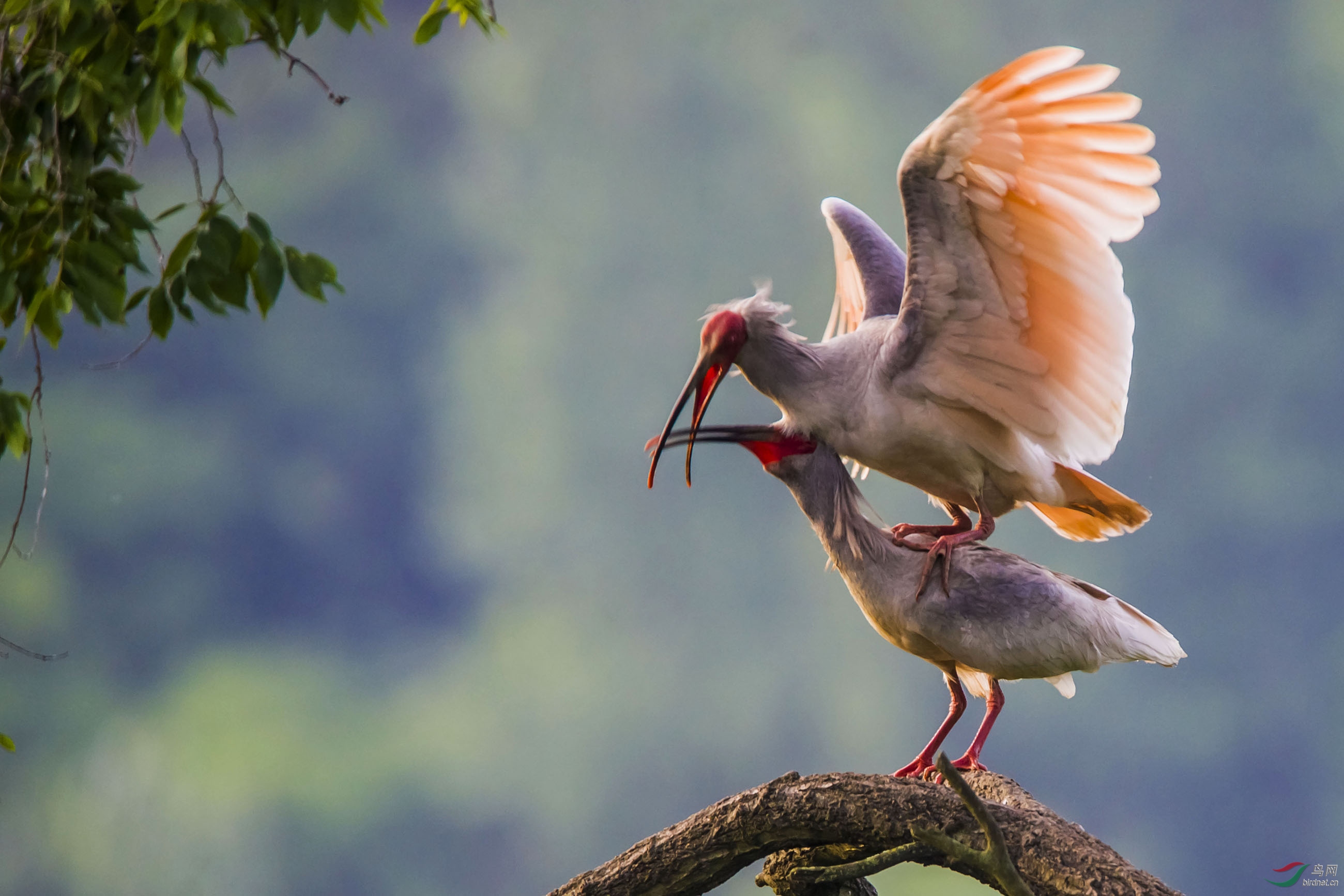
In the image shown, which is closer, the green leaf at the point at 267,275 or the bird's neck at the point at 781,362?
the green leaf at the point at 267,275

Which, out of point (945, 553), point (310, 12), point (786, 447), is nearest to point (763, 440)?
point (786, 447)

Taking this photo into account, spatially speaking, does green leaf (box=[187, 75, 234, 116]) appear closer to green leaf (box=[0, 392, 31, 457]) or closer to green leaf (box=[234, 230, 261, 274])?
green leaf (box=[234, 230, 261, 274])

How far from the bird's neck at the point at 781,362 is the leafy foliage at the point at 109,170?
750mm

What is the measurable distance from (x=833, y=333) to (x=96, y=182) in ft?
5.60

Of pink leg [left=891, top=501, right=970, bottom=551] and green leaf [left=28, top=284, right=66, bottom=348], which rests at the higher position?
green leaf [left=28, top=284, right=66, bottom=348]

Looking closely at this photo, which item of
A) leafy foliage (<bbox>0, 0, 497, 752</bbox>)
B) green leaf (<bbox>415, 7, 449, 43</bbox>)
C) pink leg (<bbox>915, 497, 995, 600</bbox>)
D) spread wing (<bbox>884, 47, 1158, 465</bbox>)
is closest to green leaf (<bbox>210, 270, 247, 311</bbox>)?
leafy foliage (<bbox>0, 0, 497, 752</bbox>)

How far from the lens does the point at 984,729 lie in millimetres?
2248

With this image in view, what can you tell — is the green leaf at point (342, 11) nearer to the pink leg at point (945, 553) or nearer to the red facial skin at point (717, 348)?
the red facial skin at point (717, 348)

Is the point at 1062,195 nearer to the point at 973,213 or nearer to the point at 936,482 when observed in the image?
the point at 973,213

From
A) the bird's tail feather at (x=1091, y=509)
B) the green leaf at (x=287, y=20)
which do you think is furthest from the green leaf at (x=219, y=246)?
the bird's tail feather at (x=1091, y=509)

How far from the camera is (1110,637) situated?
2.04 meters

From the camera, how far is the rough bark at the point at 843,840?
5.86 feet

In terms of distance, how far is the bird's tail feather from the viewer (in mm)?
2240

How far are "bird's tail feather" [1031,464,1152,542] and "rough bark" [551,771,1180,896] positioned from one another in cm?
53
